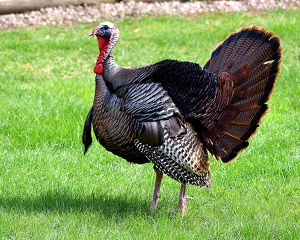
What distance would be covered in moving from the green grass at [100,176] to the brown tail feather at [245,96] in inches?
25.1

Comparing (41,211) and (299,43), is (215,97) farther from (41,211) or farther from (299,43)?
(299,43)

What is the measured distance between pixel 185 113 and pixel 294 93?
3927 mm

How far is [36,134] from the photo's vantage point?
709cm

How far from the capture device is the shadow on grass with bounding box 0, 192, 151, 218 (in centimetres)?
537

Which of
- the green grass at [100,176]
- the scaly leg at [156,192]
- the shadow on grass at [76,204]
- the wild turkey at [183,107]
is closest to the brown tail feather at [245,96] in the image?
the wild turkey at [183,107]

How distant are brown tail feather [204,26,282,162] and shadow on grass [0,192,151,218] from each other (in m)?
0.86

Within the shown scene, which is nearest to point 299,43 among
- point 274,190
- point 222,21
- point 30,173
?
point 222,21

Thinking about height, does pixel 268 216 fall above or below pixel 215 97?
below

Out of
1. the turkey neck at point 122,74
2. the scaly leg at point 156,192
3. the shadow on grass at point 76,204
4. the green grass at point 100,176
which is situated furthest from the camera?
the scaly leg at point 156,192

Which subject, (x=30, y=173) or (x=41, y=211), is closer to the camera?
(x=41, y=211)

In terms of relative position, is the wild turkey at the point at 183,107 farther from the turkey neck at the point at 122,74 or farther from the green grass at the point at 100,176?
the green grass at the point at 100,176

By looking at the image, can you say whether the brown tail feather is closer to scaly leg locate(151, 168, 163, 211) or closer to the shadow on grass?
scaly leg locate(151, 168, 163, 211)

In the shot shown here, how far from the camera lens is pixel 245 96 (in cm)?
528

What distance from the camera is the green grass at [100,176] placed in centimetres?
507
